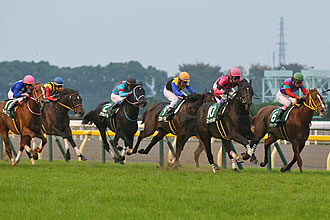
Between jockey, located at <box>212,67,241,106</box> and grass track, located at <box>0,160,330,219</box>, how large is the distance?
1482 millimetres

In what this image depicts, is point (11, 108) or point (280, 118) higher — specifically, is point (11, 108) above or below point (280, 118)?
above

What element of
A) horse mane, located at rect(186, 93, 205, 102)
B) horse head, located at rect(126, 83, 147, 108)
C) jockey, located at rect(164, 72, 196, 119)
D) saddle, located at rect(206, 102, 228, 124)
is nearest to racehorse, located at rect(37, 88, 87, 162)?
horse head, located at rect(126, 83, 147, 108)

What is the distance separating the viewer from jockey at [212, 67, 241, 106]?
1202cm

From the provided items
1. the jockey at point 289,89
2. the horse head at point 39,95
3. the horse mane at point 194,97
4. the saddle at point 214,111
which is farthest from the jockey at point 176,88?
the horse head at point 39,95

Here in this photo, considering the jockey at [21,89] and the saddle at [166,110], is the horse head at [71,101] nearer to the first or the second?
the jockey at [21,89]

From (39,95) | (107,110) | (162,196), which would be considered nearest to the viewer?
(162,196)

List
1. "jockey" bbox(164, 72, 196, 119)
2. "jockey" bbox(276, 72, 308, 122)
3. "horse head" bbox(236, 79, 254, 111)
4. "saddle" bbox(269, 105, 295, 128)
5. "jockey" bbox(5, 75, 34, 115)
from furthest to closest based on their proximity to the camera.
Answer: "jockey" bbox(5, 75, 34, 115), "jockey" bbox(164, 72, 196, 119), "jockey" bbox(276, 72, 308, 122), "saddle" bbox(269, 105, 295, 128), "horse head" bbox(236, 79, 254, 111)

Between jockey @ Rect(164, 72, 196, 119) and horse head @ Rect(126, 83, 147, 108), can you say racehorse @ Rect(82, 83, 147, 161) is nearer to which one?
horse head @ Rect(126, 83, 147, 108)

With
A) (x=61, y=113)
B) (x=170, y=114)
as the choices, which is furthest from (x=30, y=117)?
(x=170, y=114)

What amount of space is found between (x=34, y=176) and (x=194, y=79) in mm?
98611

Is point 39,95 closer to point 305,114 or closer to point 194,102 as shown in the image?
point 194,102

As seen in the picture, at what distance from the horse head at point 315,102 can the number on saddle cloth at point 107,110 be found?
4.07 metres

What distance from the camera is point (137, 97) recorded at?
14102mm

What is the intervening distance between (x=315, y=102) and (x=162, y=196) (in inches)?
170
